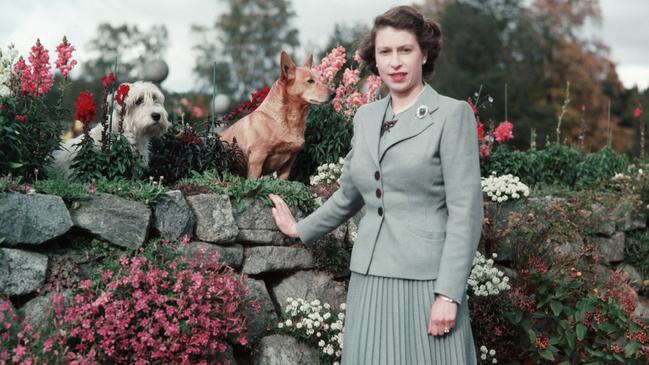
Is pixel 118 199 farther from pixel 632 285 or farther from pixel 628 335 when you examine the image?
pixel 632 285

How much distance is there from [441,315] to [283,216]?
1.71m

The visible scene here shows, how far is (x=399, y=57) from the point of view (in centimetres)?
294

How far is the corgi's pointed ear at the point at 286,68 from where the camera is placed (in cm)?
496

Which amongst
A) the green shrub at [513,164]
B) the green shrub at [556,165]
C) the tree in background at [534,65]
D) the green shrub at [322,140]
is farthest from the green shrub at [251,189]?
the tree in background at [534,65]

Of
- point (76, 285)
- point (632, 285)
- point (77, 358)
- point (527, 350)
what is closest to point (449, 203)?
point (77, 358)

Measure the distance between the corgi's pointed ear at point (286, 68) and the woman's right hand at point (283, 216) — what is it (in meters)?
1.10

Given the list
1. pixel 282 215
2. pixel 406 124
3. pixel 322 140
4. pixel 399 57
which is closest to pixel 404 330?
pixel 406 124

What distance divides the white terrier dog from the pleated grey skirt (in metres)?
2.63

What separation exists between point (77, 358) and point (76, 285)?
2.09 ft

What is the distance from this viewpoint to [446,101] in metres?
2.86

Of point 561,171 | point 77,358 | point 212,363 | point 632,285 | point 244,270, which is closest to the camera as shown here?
point 77,358

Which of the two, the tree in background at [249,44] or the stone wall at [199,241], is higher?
the tree in background at [249,44]

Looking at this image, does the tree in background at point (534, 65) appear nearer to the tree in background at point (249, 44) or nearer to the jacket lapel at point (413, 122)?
the tree in background at point (249, 44)

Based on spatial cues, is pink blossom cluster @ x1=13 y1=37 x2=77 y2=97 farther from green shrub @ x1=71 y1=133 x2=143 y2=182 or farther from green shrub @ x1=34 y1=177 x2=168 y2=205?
green shrub @ x1=34 y1=177 x2=168 y2=205
